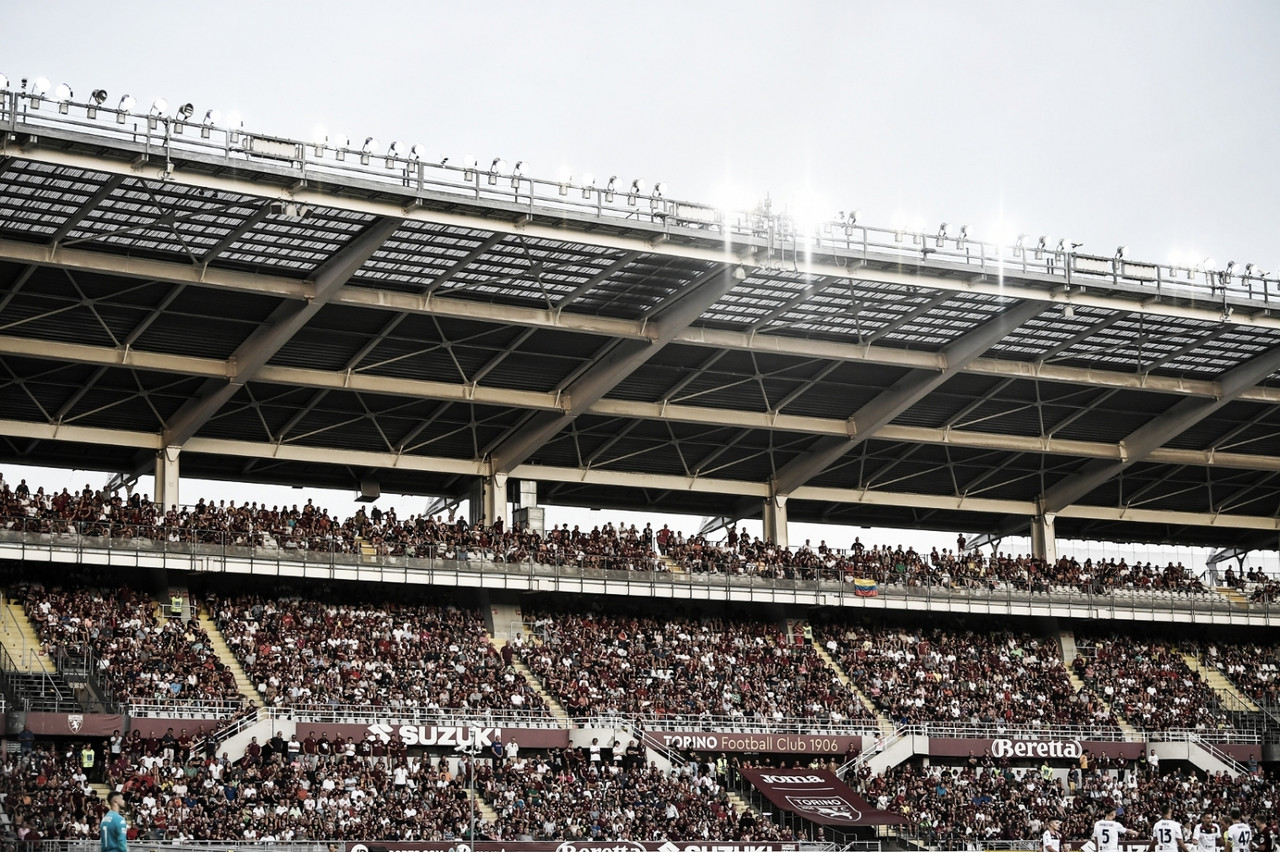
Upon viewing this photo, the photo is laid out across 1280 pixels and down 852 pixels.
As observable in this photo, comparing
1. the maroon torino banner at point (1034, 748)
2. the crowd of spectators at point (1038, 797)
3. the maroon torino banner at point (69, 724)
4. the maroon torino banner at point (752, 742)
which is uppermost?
the maroon torino banner at point (69, 724)

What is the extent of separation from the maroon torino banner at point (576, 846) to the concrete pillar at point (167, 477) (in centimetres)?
1699

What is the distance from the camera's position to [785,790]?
48469mm

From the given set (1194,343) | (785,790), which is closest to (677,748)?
(785,790)

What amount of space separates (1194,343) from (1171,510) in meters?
16.4

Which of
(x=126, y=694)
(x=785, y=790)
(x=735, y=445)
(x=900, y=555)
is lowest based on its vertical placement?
(x=785, y=790)

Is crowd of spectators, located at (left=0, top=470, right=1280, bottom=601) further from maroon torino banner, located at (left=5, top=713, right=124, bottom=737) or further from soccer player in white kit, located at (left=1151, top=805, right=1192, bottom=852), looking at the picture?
soccer player in white kit, located at (left=1151, top=805, right=1192, bottom=852)

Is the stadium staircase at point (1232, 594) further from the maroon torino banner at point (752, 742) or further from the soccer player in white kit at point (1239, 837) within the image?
the soccer player in white kit at point (1239, 837)

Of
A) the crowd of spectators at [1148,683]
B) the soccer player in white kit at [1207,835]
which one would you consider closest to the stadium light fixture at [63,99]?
the soccer player in white kit at [1207,835]

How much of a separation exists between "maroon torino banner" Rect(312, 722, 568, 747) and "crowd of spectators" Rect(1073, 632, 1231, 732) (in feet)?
74.0

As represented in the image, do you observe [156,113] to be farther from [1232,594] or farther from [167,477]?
[1232,594]

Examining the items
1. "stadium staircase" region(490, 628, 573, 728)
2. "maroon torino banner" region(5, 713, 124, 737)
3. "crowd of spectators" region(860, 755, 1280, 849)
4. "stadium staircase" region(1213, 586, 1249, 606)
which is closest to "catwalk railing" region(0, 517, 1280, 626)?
"stadium staircase" region(1213, 586, 1249, 606)

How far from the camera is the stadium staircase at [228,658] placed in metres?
45.7

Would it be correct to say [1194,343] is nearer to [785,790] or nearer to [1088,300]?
[1088,300]

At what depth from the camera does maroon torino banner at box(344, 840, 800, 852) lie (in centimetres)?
3903
